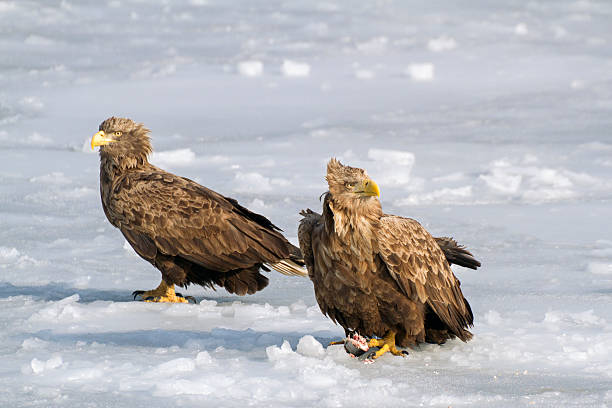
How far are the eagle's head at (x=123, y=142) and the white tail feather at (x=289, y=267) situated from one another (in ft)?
4.15

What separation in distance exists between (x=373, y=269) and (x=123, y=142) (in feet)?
9.09

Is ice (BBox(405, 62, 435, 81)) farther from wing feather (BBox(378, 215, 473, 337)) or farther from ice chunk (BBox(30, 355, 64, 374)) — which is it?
ice chunk (BBox(30, 355, 64, 374))

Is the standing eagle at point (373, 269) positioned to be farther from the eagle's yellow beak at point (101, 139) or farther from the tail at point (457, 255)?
the eagle's yellow beak at point (101, 139)

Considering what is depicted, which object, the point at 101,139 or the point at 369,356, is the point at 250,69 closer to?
the point at 101,139

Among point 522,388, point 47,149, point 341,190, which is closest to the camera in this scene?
point 522,388

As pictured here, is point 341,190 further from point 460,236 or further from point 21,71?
point 21,71

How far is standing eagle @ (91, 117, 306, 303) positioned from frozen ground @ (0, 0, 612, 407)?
0.73 feet

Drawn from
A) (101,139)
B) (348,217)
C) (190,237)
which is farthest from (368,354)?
(101,139)

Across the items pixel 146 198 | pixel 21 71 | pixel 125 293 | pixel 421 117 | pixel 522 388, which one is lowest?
pixel 522 388

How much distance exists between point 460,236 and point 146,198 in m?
2.98

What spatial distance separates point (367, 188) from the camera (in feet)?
16.3

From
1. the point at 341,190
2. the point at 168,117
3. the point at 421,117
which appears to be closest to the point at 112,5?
the point at 168,117

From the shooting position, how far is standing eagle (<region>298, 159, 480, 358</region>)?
5039 mm

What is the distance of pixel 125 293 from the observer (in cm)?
711
